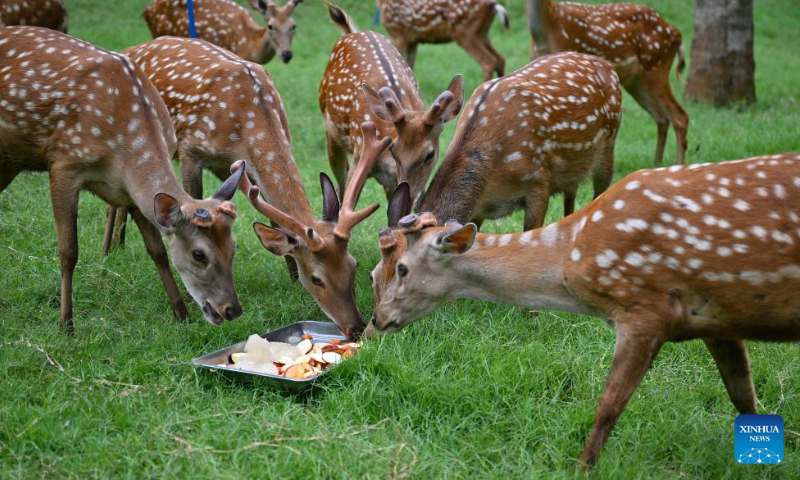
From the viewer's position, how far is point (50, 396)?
3791 mm

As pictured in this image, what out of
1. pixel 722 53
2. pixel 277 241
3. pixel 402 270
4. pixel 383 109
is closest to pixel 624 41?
pixel 722 53

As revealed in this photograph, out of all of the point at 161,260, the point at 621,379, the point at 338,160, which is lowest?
the point at 338,160

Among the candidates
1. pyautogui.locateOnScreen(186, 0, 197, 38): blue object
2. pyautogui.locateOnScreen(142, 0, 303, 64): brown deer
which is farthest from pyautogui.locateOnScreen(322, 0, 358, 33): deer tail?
pyautogui.locateOnScreen(142, 0, 303, 64): brown deer

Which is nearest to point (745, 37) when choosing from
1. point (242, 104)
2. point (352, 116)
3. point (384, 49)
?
point (384, 49)

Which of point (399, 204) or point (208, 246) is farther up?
point (399, 204)

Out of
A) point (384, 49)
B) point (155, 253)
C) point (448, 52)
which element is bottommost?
point (448, 52)

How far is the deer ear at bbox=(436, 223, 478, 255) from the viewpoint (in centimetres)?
369

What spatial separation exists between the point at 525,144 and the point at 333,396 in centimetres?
212

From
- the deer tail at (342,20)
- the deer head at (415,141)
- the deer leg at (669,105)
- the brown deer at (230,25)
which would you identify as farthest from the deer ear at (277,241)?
the brown deer at (230,25)

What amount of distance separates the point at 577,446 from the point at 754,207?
116cm

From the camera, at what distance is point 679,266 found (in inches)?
130

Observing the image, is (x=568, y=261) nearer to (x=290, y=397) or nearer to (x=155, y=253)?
(x=290, y=397)

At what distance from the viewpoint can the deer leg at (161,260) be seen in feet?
16.4

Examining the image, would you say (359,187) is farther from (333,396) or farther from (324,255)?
(333,396)
